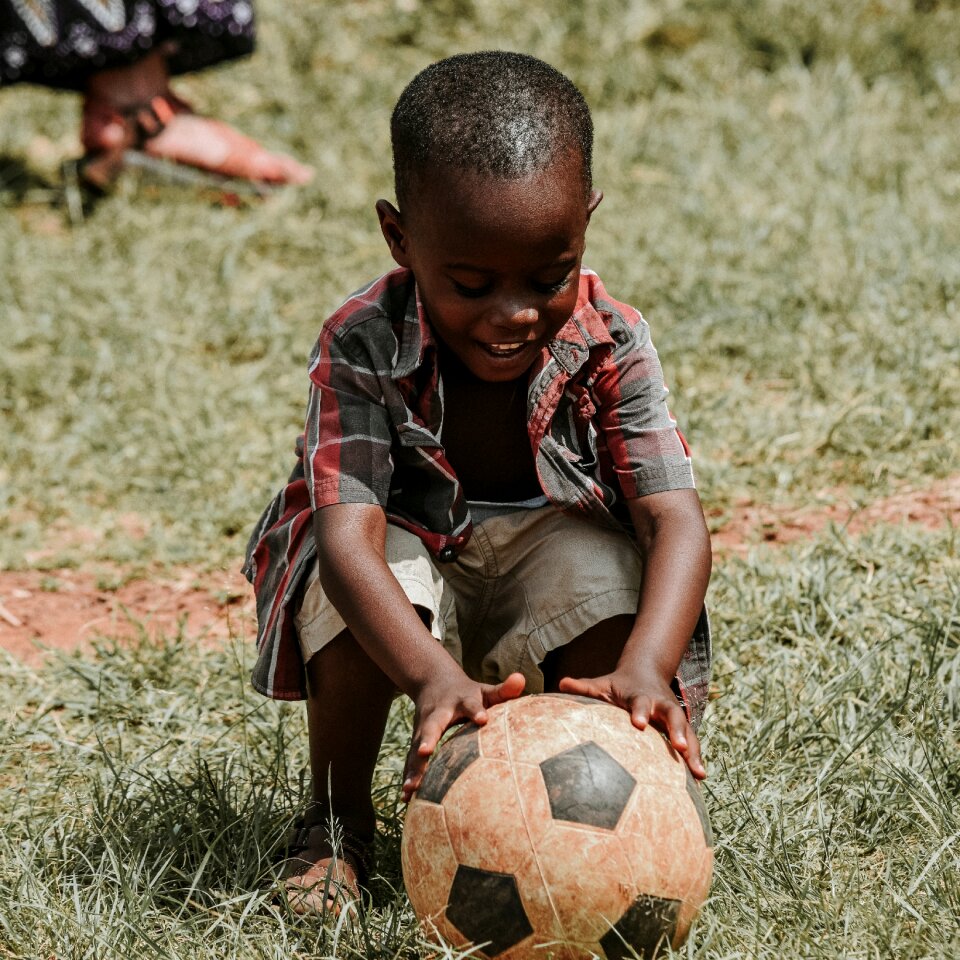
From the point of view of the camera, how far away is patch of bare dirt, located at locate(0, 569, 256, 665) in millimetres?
3768

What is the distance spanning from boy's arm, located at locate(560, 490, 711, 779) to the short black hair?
2.10ft

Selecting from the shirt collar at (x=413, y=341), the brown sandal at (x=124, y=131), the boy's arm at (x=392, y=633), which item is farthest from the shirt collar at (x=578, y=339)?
the brown sandal at (x=124, y=131)

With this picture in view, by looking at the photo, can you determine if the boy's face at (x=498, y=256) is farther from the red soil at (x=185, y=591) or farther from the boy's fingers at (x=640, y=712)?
the red soil at (x=185, y=591)

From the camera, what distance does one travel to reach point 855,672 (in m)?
3.16

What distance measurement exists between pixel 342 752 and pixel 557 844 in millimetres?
641

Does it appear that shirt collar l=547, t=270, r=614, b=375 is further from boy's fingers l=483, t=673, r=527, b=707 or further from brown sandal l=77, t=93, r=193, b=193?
brown sandal l=77, t=93, r=193, b=193

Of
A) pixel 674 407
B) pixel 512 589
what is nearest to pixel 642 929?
pixel 512 589

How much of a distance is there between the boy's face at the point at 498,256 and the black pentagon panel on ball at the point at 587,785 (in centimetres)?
77

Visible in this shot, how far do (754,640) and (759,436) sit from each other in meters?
1.15

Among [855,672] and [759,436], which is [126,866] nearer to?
[855,672]

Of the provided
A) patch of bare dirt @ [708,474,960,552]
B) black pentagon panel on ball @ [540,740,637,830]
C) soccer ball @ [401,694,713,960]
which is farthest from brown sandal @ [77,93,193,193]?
black pentagon panel on ball @ [540,740,637,830]

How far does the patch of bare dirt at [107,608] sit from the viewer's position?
3.77 m

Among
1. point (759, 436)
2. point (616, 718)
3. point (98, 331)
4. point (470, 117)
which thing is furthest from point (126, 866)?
point (98, 331)

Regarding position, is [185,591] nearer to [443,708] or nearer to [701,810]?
[443,708]
